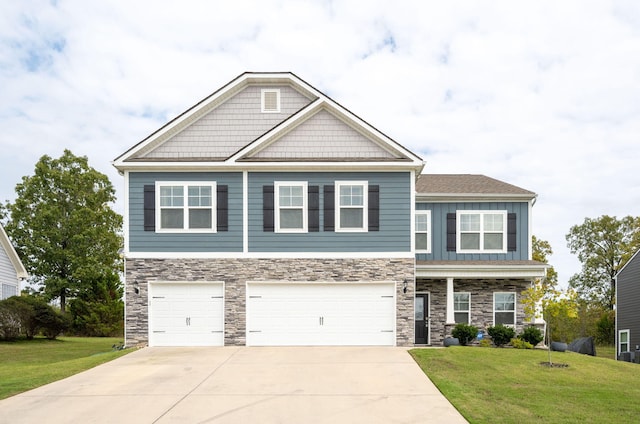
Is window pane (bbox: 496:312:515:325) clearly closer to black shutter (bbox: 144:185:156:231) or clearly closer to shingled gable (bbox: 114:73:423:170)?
shingled gable (bbox: 114:73:423:170)

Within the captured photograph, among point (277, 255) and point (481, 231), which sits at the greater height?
point (481, 231)

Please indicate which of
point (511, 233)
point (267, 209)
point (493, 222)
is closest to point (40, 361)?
point (267, 209)

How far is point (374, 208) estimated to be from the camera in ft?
61.2

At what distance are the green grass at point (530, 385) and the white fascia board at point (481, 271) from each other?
326cm

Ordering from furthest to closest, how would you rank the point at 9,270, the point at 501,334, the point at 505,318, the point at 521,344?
1. the point at 9,270
2. the point at 505,318
3. the point at 501,334
4. the point at 521,344

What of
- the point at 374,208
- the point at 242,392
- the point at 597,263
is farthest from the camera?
the point at 597,263

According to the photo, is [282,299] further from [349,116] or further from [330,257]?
[349,116]

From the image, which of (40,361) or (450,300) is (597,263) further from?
(40,361)

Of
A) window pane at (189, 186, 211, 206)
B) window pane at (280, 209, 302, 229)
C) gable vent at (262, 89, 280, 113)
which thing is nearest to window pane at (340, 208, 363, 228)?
window pane at (280, 209, 302, 229)

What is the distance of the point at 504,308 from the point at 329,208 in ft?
24.8

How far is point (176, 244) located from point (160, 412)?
865 cm

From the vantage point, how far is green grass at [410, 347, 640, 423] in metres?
10.5

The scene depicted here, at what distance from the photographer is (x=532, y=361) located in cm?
1572

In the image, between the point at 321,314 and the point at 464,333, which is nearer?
the point at 321,314
